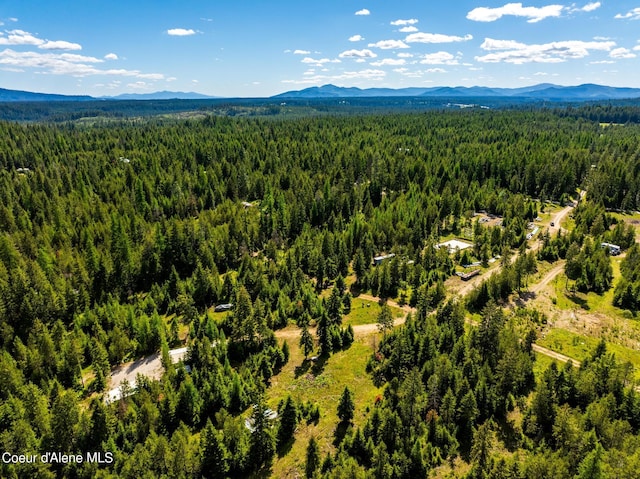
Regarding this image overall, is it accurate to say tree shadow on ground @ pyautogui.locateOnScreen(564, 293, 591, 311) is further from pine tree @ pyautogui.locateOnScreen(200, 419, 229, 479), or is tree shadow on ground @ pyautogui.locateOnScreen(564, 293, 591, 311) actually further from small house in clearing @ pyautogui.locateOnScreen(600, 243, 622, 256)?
pine tree @ pyautogui.locateOnScreen(200, 419, 229, 479)

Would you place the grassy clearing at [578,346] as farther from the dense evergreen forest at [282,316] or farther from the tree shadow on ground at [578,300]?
the tree shadow on ground at [578,300]

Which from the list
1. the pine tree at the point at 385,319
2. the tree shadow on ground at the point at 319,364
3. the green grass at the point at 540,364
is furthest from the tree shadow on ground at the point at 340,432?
the green grass at the point at 540,364

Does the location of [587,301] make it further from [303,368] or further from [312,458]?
[312,458]

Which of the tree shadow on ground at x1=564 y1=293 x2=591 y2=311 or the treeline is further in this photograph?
the tree shadow on ground at x1=564 y1=293 x2=591 y2=311

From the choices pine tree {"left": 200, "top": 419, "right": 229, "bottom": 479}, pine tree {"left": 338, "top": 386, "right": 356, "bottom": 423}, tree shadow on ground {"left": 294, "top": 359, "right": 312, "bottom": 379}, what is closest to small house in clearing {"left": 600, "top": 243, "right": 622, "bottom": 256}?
tree shadow on ground {"left": 294, "top": 359, "right": 312, "bottom": 379}

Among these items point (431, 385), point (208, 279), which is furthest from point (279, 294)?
point (431, 385)
